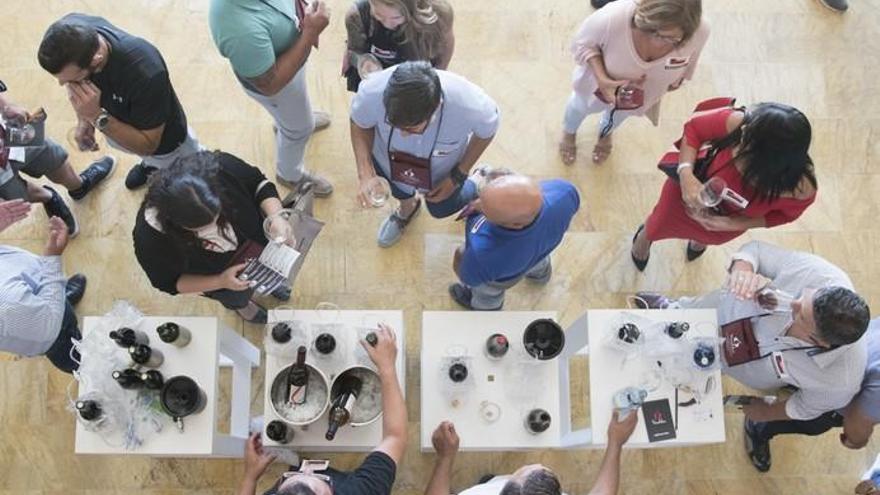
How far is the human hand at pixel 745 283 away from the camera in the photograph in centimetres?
265

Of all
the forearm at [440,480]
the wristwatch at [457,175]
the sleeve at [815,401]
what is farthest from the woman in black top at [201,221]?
the sleeve at [815,401]

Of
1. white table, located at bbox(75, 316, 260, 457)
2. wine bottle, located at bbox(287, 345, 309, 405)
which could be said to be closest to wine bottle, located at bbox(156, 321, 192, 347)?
white table, located at bbox(75, 316, 260, 457)

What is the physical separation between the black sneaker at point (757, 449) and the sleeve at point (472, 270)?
5.27 feet

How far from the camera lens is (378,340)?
8.84ft

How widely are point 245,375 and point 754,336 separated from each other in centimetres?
218

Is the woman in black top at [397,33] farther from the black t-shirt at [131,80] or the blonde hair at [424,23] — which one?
the black t-shirt at [131,80]

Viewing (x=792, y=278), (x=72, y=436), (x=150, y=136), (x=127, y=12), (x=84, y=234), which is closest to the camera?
(x=792, y=278)

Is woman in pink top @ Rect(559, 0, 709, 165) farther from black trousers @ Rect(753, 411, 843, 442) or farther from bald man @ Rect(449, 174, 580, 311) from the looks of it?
black trousers @ Rect(753, 411, 843, 442)

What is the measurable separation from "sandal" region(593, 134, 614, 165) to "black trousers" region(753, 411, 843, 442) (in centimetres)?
160

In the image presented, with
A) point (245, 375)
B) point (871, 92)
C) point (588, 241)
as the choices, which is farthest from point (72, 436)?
point (871, 92)

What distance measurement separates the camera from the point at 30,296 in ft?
8.88

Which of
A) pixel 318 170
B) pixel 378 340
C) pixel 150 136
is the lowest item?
pixel 318 170

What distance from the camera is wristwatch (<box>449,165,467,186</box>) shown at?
3.06 m

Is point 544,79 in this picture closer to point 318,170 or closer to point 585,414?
point 318,170
